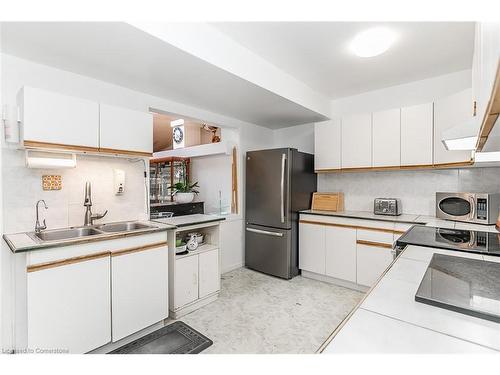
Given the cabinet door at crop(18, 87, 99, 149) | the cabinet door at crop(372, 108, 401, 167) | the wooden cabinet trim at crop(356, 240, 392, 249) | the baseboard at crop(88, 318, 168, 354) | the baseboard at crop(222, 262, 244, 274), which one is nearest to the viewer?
the cabinet door at crop(18, 87, 99, 149)

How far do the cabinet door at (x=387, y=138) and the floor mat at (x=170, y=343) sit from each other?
2572 mm

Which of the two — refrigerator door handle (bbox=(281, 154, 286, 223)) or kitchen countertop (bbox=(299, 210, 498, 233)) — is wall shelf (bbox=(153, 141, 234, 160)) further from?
kitchen countertop (bbox=(299, 210, 498, 233))

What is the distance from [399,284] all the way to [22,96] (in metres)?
2.45

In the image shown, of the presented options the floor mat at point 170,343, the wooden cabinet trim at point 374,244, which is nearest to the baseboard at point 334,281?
the wooden cabinet trim at point 374,244

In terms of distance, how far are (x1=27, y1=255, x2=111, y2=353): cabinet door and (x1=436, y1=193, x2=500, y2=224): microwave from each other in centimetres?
310

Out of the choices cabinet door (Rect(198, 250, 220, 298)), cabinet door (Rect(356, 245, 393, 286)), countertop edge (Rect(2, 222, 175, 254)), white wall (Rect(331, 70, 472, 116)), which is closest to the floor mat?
cabinet door (Rect(198, 250, 220, 298))

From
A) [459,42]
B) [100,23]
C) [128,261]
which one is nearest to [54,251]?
[128,261]

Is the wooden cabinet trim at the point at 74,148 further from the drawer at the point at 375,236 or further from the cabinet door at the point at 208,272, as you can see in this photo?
the drawer at the point at 375,236

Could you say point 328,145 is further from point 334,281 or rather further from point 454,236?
point 454,236

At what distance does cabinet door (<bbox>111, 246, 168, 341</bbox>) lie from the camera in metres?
1.86

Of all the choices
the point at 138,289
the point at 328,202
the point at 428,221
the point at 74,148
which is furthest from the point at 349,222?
the point at 74,148

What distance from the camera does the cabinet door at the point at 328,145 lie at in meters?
3.23

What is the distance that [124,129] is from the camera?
2184 millimetres

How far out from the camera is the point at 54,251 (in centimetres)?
157
